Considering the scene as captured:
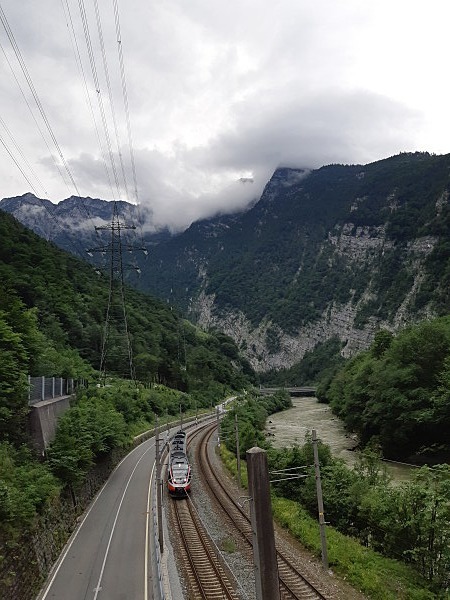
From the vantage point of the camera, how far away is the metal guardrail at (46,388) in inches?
1261

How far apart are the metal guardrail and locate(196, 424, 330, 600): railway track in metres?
15.4

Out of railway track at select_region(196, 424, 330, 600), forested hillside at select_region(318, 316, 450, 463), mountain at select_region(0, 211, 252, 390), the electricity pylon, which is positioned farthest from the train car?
forested hillside at select_region(318, 316, 450, 463)

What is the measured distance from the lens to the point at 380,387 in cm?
5625

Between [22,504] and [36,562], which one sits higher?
[22,504]

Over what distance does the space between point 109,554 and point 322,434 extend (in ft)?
174

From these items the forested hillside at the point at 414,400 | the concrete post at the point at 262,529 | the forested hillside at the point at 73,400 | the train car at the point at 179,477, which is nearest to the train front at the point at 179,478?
the train car at the point at 179,477

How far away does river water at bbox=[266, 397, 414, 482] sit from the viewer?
48656mm

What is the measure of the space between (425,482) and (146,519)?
18650mm

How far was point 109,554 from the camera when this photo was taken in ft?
82.8

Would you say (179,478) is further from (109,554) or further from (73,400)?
(73,400)

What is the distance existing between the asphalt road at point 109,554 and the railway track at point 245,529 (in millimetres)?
5587

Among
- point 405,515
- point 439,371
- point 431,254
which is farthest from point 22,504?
point 431,254

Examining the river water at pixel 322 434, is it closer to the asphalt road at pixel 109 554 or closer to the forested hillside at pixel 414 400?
the forested hillside at pixel 414 400

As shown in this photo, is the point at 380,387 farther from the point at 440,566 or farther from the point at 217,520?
the point at 440,566
